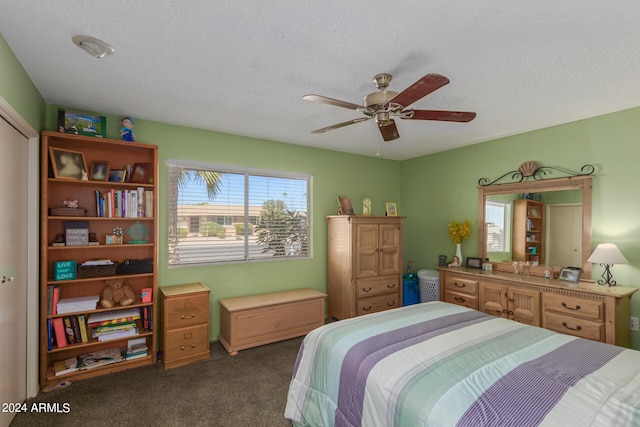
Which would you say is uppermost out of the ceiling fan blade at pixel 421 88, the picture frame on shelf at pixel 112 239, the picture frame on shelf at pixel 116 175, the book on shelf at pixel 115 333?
the ceiling fan blade at pixel 421 88

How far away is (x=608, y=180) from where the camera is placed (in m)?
2.92

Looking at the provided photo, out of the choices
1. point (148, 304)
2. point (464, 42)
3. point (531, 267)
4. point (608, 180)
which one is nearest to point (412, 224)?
point (531, 267)

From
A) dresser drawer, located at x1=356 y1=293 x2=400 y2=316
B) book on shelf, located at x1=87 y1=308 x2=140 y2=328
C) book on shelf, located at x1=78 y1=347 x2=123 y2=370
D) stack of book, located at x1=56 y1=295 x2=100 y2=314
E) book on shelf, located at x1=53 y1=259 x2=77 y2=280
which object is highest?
book on shelf, located at x1=53 y1=259 x2=77 y2=280

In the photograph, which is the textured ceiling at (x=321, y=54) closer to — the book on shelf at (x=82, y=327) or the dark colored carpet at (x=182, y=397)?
the book on shelf at (x=82, y=327)

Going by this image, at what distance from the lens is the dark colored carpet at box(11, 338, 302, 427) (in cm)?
213

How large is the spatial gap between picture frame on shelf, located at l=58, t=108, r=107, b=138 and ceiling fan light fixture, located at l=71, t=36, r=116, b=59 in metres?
1.15

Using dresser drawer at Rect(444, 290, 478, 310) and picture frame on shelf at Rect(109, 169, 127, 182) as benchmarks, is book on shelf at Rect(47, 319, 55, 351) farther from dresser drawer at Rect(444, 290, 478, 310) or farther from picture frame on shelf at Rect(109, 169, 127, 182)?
dresser drawer at Rect(444, 290, 478, 310)

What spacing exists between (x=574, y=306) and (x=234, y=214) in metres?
3.65

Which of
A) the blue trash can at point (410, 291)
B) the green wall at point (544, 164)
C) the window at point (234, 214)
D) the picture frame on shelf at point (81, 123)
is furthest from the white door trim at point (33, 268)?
the green wall at point (544, 164)

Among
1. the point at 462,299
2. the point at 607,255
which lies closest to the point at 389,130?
the point at 607,255

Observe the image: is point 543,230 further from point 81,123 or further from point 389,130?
point 81,123

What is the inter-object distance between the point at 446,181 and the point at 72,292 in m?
4.69

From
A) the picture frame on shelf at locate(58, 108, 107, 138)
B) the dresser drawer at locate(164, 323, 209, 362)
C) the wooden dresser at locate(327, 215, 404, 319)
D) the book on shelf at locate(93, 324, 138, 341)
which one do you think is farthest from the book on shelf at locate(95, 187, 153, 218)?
the wooden dresser at locate(327, 215, 404, 319)

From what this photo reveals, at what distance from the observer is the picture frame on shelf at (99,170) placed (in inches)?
111
